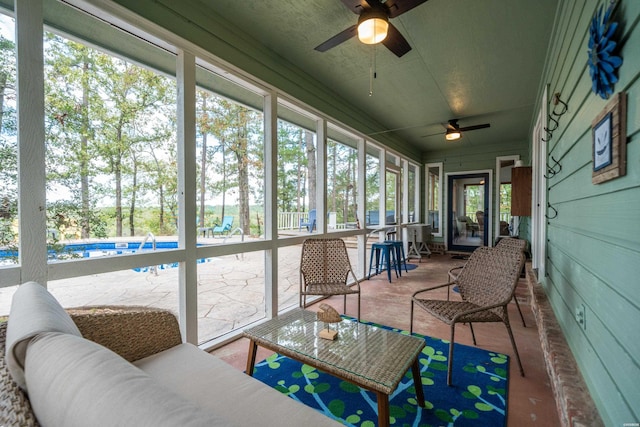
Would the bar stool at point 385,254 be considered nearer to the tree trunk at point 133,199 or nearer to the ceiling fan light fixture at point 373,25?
the ceiling fan light fixture at point 373,25

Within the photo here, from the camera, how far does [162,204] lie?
7.32 feet

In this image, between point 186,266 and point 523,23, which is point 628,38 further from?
point 186,266

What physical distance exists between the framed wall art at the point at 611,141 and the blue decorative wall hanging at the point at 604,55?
0.08 meters

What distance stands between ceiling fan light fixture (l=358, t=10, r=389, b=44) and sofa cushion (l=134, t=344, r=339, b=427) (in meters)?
2.27

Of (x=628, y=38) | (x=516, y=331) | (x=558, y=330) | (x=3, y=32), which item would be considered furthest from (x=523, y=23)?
(x=3, y=32)

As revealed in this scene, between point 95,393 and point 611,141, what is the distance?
5.72ft

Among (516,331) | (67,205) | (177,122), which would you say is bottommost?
(516,331)

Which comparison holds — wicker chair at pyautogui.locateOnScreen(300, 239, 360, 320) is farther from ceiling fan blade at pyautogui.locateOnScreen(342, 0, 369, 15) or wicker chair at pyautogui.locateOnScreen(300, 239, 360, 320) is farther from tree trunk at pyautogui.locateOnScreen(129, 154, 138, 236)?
ceiling fan blade at pyautogui.locateOnScreen(342, 0, 369, 15)

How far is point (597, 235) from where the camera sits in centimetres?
129

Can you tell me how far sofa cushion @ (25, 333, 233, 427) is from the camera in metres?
0.46

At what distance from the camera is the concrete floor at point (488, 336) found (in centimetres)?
167

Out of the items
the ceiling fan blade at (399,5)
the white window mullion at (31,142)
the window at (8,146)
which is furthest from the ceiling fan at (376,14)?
the window at (8,146)

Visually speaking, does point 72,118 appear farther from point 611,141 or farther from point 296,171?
point 611,141

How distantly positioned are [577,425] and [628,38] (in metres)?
1.52
